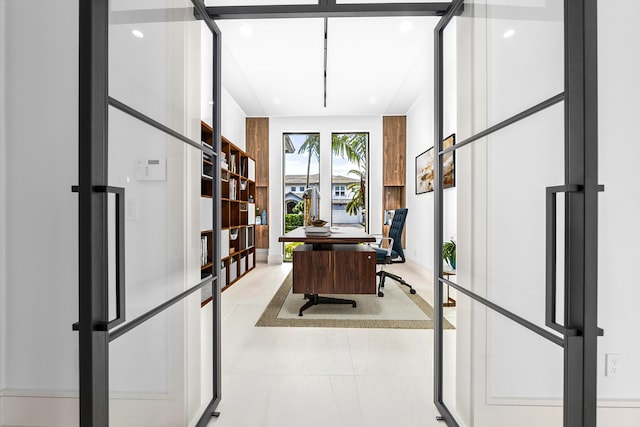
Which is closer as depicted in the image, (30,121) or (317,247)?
(30,121)

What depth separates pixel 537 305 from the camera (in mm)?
1024

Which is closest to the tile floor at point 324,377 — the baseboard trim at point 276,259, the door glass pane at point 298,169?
the baseboard trim at point 276,259

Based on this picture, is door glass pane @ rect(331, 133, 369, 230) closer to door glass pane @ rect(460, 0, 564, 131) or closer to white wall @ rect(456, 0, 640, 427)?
white wall @ rect(456, 0, 640, 427)

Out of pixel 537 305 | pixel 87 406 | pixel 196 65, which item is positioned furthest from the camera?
pixel 196 65

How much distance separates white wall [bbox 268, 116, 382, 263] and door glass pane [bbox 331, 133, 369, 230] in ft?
0.55

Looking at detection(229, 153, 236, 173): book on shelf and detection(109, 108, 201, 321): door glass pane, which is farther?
detection(229, 153, 236, 173): book on shelf

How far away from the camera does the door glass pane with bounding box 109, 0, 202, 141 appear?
0.96 metres

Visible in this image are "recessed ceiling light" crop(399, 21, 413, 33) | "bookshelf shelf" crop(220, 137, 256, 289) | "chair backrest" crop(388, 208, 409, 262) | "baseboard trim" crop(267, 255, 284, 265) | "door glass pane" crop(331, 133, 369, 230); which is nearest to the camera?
"recessed ceiling light" crop(399, 21, 413, 33)

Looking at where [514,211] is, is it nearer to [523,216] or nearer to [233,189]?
[523,216]

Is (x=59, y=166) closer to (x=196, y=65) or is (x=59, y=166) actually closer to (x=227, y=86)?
(x=196, y=65)

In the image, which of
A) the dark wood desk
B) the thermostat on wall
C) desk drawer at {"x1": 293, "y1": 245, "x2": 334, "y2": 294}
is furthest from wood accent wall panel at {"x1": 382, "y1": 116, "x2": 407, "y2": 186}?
the thermostat on wall

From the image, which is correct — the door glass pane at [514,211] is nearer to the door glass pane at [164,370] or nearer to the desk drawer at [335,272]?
the door glass pane at [164,370]

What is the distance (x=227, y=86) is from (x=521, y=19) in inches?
174
